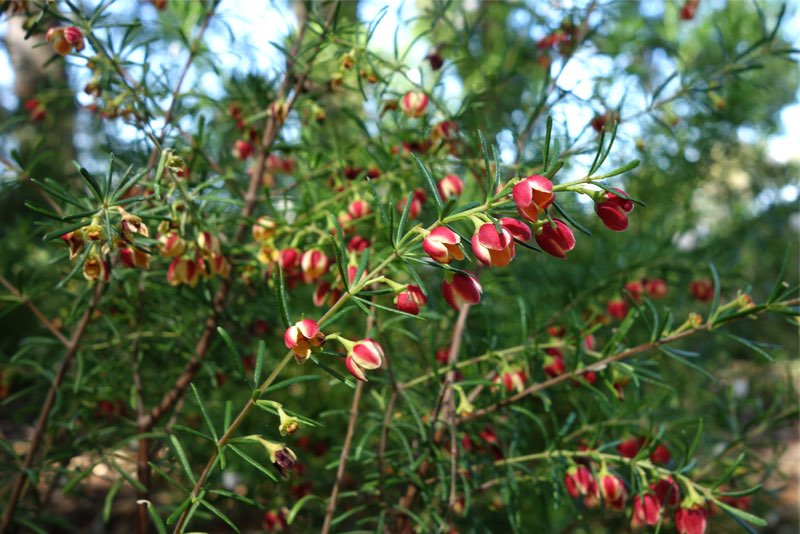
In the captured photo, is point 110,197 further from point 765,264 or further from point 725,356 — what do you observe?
point 765,264

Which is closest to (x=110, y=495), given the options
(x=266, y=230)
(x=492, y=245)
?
(x=266, y=230)

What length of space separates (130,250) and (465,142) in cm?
65

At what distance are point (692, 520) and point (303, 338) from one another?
656 millimetres

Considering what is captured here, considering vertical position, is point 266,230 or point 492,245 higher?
point 266,230

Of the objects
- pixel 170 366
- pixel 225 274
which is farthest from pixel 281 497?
pixel 225 274

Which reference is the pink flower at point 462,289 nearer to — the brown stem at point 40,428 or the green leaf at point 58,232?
the green leaf at point 58,232

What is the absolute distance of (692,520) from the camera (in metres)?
0.88

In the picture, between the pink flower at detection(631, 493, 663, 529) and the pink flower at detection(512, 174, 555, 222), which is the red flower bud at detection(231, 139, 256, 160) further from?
the pink flower at detection(631, 493, 663, 529)

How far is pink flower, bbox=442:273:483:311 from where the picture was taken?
64 cm

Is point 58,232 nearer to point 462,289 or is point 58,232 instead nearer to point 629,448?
point 462,289

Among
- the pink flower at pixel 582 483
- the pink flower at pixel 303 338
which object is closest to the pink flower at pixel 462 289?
the pink flower at pixel 303 338

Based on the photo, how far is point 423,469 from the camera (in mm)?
1137

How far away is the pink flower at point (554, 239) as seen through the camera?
24.3 inches

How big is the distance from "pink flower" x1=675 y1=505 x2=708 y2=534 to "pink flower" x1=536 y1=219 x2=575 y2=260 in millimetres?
526
